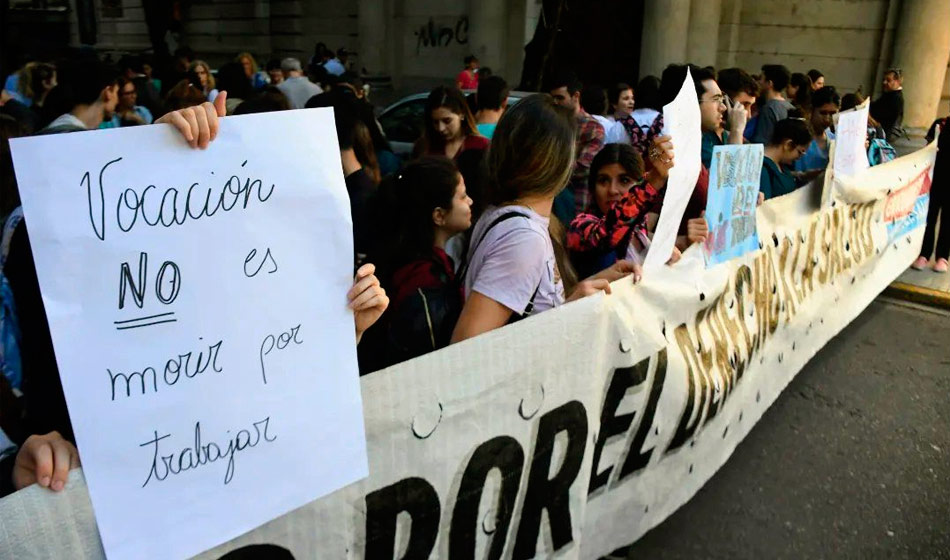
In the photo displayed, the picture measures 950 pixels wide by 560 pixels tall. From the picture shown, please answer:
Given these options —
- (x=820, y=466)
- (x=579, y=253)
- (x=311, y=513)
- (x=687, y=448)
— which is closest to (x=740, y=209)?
(x=579, y=253)

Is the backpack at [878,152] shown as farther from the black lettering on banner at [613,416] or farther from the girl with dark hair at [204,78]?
the girl with dark hair at [204,78]

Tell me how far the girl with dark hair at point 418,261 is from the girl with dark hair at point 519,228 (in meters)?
0.09

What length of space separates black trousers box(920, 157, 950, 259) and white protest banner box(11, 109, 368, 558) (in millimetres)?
7157

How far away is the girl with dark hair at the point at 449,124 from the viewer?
4875 mm

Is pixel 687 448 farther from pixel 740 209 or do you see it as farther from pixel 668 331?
pixel 740 209

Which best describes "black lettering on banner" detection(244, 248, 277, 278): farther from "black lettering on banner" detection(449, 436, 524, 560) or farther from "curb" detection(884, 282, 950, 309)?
"curb" detection(884, 282, 950, 309)

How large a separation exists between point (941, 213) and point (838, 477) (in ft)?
15.1

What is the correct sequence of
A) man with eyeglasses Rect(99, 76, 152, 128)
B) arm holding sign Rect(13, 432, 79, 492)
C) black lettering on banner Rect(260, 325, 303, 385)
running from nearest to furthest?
1. arm holding sign Rect(13, 432, 79, 492)
2. black lettering on banner Rect(260, 325, 303, 385)
3. man with eyeglasses Rect(99, 76, 152, 128)

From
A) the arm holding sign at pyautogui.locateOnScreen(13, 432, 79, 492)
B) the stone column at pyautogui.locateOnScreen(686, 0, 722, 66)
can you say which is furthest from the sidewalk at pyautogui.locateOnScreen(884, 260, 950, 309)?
the stone column at pyautogui.locateOnScreen(686, 0, 722, 66)

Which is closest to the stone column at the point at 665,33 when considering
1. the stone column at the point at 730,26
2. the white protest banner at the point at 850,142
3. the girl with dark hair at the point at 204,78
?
the stone column at the point at 730,26

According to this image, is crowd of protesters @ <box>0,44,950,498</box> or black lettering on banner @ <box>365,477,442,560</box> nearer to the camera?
crowd of protesters @ <box>0,44,950,498</box>

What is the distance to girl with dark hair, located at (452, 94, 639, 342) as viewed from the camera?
219cm

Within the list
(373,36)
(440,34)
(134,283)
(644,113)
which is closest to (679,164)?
(134,283)

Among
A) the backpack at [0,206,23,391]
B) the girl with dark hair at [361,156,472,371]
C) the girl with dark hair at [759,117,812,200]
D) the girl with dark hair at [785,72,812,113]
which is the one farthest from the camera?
the girl with dark hair at [785,72,812,113]
